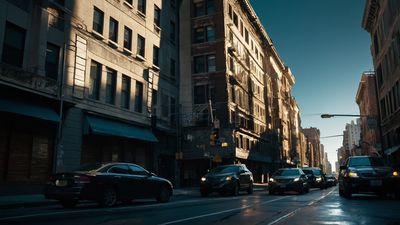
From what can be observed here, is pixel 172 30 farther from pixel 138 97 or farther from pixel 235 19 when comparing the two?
pixel 235 19

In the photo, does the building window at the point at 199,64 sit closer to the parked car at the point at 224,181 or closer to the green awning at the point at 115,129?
the green awning at the point at 115,129

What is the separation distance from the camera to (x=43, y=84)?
18719 mm

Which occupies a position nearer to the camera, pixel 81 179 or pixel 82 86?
pixel 81 179

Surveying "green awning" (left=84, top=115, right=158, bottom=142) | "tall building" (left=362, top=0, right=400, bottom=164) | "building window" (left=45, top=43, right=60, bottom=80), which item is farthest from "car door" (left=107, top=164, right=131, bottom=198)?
"tall building" (left=362, top=0, right=400, bottom=164)

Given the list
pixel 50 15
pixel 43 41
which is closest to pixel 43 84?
pixel 43 41

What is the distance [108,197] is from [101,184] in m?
0.58

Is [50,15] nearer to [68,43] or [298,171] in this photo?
[68,43]

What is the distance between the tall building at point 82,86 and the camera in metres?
17.6

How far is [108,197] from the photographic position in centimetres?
1288

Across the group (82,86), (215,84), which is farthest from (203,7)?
(82,86)

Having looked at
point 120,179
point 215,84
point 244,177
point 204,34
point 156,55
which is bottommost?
point 120,179

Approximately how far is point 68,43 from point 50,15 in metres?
1.77

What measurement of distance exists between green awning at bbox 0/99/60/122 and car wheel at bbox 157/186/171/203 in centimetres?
675

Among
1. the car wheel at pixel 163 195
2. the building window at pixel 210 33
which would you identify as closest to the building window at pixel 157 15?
the building window at pixel 210 33
